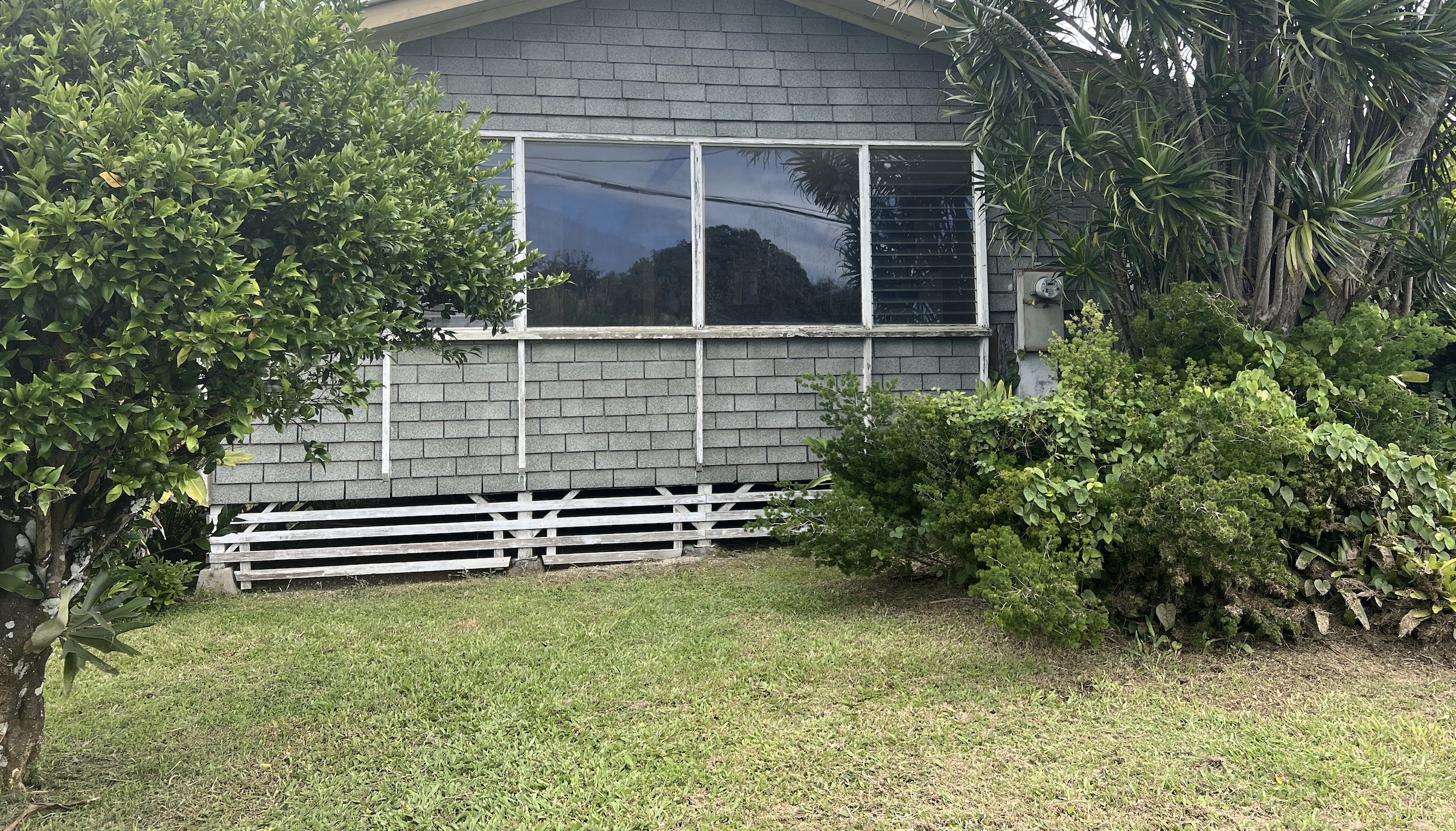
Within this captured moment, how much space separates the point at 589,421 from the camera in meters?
7.12

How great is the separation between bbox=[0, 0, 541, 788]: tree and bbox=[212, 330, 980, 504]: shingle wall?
3.46 m

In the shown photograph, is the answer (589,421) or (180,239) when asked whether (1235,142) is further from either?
(180,239)

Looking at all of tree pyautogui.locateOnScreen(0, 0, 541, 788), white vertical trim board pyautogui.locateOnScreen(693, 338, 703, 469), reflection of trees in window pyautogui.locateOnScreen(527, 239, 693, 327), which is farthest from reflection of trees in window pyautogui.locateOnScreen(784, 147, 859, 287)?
tree pyautogui.locateOnScreen(0, 0, 541, 788)

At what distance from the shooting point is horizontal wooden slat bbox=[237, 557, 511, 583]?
679cm

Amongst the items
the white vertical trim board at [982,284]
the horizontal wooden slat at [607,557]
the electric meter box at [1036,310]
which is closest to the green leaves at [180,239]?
the horizontal wooden slat at [607,557]

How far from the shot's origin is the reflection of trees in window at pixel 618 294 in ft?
23.2

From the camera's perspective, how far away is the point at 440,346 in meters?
3.86

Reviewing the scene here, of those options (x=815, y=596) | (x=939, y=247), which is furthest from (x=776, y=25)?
(x=815, y=596)

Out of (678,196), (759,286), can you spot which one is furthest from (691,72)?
(759,286)

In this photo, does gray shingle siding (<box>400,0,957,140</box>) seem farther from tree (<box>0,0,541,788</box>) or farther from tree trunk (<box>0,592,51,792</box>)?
tree trunk (<box>0,592,51,792</box>)

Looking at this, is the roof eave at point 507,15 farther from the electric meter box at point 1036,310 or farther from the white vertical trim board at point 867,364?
the white vertical trim board at point 867,364

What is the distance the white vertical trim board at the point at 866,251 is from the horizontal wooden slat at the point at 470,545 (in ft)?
6.51

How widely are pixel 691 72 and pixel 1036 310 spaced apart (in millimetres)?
3394

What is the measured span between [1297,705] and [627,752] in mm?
2627
